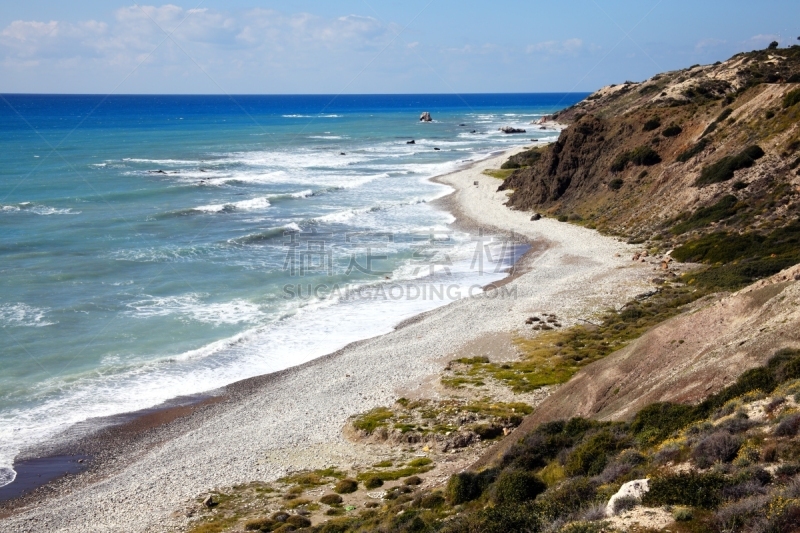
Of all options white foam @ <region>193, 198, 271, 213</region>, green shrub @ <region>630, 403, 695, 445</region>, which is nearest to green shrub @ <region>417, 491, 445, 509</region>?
green shrub @ <region>630, 403, 695, 445</region>

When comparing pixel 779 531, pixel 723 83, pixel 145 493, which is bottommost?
pixel 145 493

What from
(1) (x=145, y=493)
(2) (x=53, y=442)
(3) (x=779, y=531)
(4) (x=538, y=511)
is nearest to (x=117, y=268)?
(2) (x=53, y=442)

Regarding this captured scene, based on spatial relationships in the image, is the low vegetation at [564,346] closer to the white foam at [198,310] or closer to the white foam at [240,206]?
the white foam at [198,310]

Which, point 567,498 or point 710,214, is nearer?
point 567,498

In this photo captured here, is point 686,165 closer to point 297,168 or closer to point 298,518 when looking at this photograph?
point 298,518

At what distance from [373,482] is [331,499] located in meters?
1.34

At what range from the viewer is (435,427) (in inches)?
909

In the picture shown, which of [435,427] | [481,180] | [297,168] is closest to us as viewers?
[435,427]

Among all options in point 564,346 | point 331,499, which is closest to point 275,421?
point 331,499

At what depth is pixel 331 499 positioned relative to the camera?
1877cm

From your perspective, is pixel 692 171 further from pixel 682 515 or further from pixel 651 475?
pixel 682 515

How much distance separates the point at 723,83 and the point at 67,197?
66.0 metres

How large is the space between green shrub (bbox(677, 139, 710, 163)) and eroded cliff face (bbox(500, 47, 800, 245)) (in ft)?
0.28

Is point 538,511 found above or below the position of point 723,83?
below
